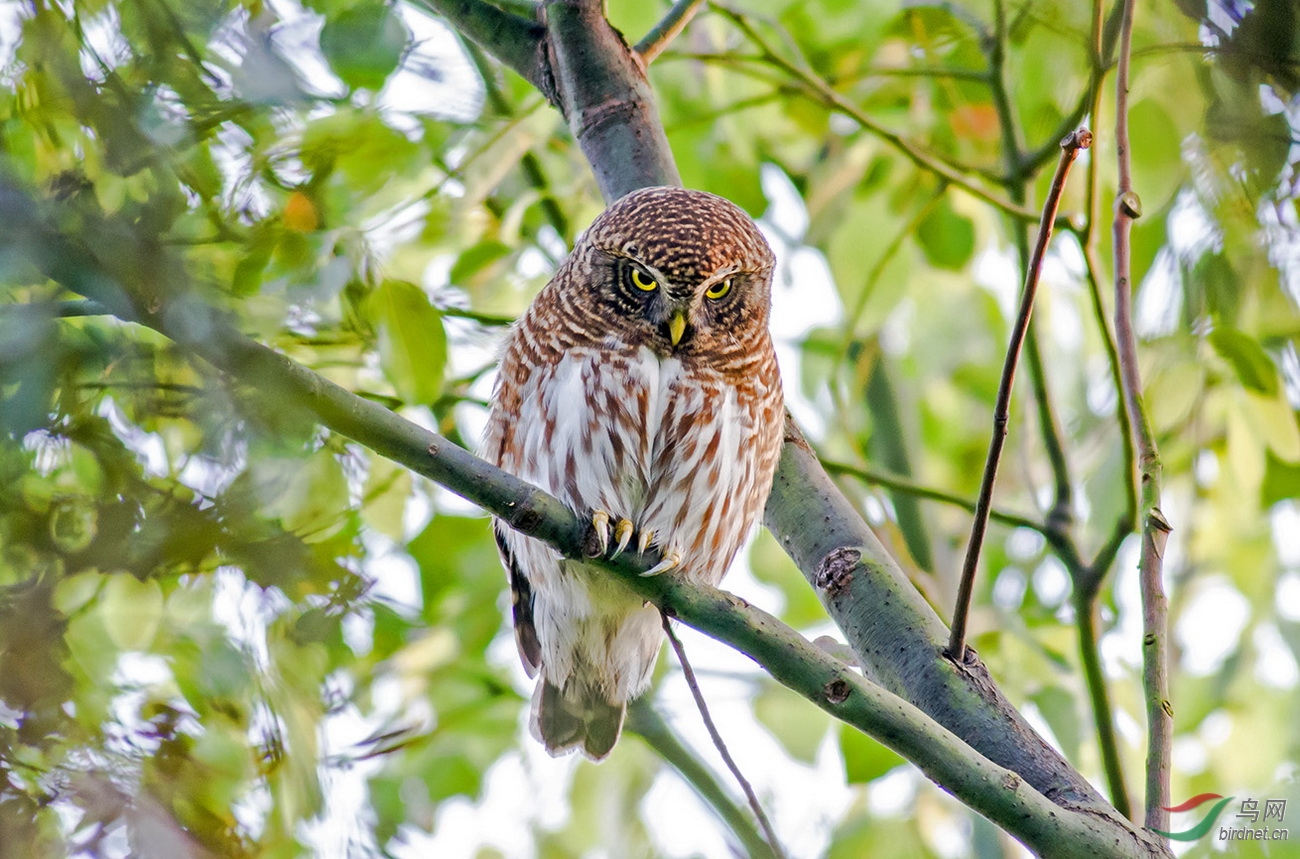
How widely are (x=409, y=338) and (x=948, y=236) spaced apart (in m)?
2.40

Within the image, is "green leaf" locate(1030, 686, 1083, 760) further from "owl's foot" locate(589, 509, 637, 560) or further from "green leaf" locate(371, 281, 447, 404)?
"green leaf" locate(371, 281, 447, 404)

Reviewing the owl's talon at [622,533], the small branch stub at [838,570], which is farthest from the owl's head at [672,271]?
the small branch stub at [838,570]

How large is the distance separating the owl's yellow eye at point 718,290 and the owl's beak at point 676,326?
6.1 inches

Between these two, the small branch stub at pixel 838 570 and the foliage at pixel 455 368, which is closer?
the foliage at pixel 455 368

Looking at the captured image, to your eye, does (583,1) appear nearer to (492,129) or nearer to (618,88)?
(618,88)

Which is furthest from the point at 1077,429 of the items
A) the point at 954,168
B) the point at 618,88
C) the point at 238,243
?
the point at 238,243

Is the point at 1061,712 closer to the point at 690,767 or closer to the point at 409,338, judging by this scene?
the point at 690,767

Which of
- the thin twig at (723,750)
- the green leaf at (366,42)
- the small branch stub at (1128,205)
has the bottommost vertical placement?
the thin twig at (723,750)

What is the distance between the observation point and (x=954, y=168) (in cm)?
418

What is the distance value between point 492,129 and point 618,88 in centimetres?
66

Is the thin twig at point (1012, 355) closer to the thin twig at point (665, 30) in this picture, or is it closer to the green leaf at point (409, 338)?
the green leaf at point (409, 338)

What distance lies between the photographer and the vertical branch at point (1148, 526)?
2371mm

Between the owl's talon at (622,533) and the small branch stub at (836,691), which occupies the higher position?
the small branch stub at (836,691)

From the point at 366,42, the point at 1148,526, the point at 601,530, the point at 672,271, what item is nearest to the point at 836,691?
the point at 601,530
